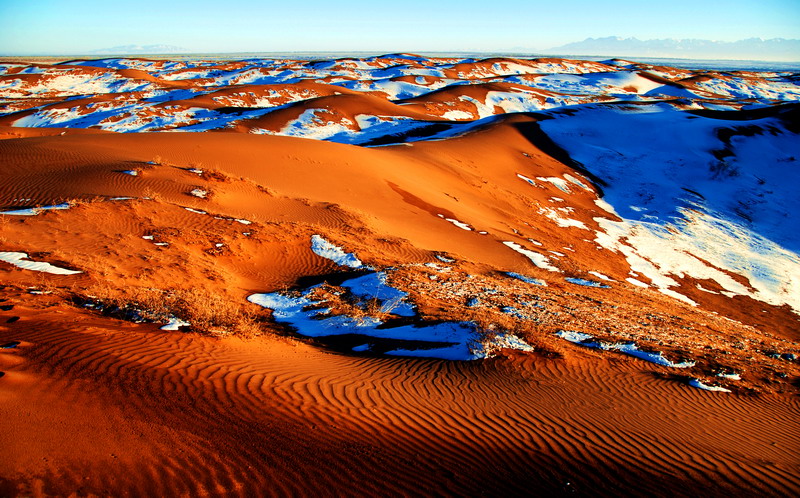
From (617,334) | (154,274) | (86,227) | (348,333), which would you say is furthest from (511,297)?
(86,227)

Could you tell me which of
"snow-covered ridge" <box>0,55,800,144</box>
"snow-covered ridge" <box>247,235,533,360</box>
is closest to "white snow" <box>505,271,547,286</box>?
"snow-covered ridge" <box>247,235,533,360</box>

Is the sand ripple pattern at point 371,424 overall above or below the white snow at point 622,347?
above

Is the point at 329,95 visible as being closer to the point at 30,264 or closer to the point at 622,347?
the point at 30,264

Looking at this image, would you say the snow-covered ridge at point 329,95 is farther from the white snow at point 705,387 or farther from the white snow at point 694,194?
the white snow at point 705,387

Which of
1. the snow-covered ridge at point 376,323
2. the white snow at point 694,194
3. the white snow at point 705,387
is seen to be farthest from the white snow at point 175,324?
the white snow at point 694,194

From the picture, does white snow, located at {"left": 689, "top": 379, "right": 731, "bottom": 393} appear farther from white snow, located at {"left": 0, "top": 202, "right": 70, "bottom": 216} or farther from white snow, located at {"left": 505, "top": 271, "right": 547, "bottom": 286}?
white snow, located at {"left": 0, "top": 202, "right": 70, "bottom": 216}

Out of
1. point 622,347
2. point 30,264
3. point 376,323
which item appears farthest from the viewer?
point 376,323

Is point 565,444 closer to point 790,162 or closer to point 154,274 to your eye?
point 154,274

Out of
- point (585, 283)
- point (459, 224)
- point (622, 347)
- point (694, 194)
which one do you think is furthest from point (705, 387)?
point (694, 194)

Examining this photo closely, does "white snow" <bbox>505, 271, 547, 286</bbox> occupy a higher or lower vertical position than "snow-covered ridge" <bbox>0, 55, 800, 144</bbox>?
lower
